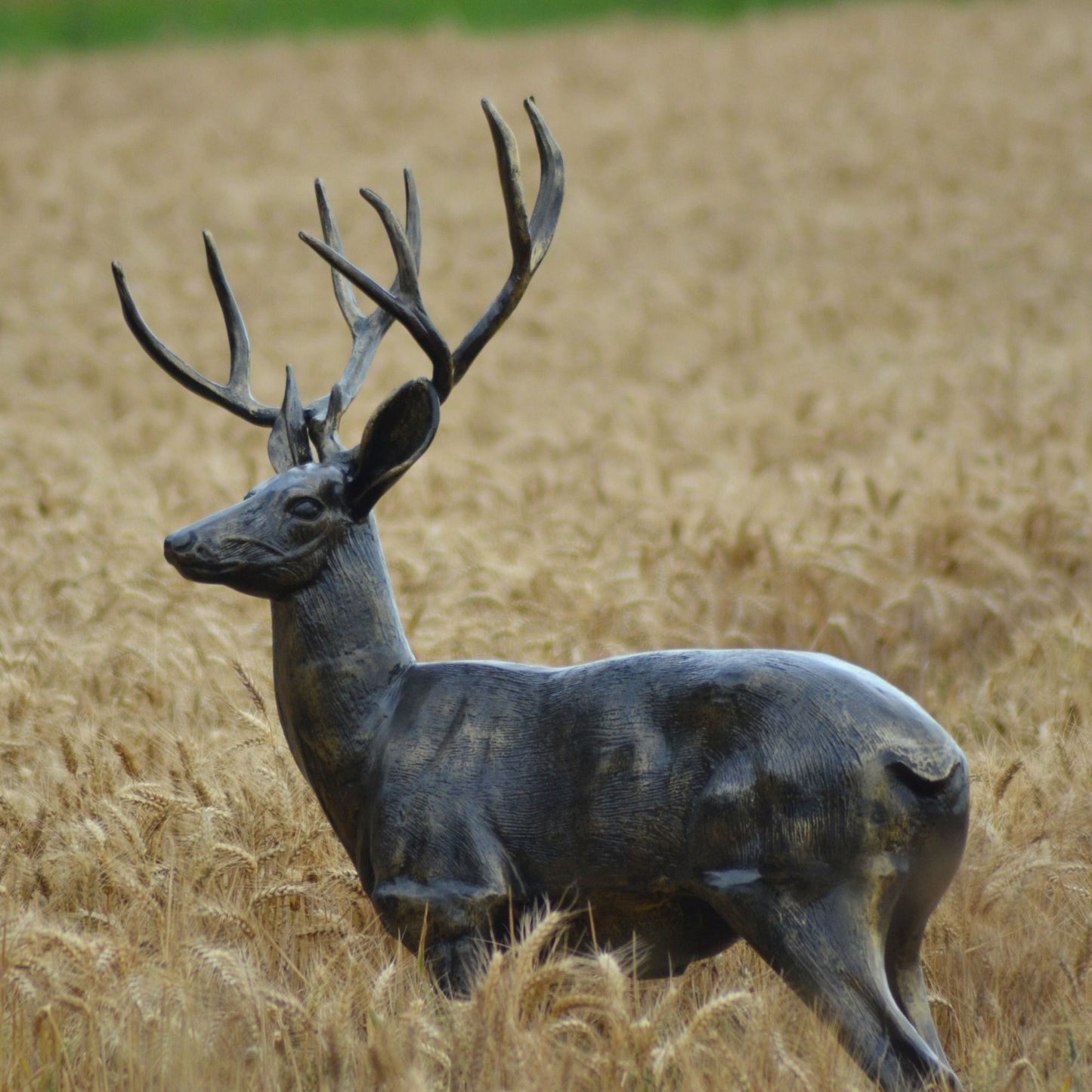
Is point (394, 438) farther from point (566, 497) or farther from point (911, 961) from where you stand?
point (566, 497)

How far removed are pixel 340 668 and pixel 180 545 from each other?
378 mm

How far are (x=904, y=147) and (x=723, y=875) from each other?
55.3ft

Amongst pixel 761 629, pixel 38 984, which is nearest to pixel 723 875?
pixel 38 984

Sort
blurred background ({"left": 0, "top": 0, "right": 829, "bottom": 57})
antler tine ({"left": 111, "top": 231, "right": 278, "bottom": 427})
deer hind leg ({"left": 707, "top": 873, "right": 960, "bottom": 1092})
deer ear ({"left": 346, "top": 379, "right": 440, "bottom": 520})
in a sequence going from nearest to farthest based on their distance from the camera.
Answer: deer hind leg ({"left": 707, "top": 873, "right": 960, "bottom": 1092}) → deer ear ({"left": 346, "top": 379, "right": 440, "bottom": 520}) → antler tine ({"left": 111, "top": 231, "right": 278, "bottom": 427}) → blurred background ({"left": 0, "top": 0, "right": 829, "bottom": 57})

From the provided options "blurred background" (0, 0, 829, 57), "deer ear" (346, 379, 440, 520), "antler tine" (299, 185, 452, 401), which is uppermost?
"blurred background" (0, 0, 829, 57)

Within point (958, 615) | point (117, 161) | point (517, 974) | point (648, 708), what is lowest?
point (958, 615)

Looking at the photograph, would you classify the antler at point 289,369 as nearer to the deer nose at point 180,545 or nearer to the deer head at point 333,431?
the deer head at point 333,431

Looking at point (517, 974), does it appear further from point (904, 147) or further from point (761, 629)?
point (904, 147)

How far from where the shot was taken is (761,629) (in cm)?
588

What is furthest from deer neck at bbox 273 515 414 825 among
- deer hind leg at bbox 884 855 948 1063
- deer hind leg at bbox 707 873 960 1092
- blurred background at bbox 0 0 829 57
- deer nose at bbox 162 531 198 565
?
blurred background at bbox 0 0 829 57

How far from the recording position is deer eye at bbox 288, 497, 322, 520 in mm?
2908

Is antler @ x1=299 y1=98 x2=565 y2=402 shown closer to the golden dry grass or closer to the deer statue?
the deer statue

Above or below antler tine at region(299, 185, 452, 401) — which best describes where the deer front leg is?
below

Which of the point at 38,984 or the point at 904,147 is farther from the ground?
the point at 904,147
